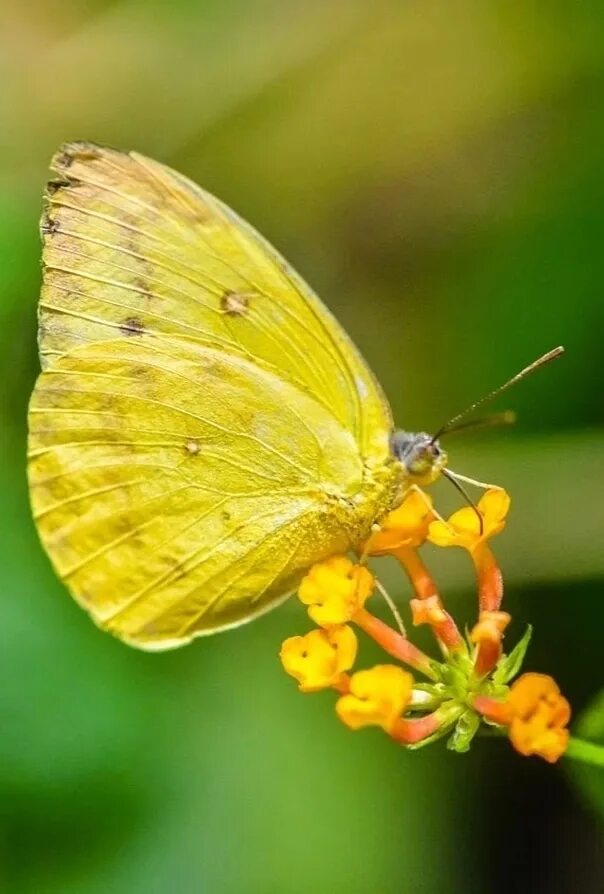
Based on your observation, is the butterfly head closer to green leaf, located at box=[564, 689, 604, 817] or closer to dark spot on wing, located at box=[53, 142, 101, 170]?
green leaf, located at box=[564, 689, 604, 817]

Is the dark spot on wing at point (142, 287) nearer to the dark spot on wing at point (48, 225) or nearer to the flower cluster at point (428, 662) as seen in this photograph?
the dark spot on wing at point (48, 225)

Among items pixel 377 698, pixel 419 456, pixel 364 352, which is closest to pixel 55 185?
pixel 419 456

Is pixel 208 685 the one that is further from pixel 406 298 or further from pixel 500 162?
pixel 500 162

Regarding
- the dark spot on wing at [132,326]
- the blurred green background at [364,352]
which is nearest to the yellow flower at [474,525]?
the blurred green background at [364,352]

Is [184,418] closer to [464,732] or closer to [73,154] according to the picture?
[73,154]

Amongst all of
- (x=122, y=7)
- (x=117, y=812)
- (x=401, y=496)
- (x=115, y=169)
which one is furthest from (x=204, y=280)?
(x=122, y=7)

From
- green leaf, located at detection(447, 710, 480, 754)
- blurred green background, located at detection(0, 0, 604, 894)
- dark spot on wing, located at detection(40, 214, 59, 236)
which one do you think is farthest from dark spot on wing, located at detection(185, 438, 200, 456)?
blurred green background, located at detection(0, 0, 604, 894)
